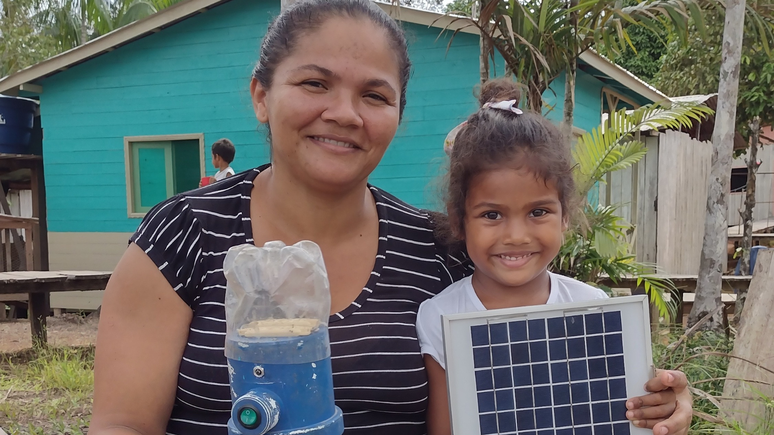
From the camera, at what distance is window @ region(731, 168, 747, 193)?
2252cm

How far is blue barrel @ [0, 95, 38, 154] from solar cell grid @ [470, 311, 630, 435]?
10523 mm

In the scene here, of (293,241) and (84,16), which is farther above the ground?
(84,16)

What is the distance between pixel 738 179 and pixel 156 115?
22.8 metres

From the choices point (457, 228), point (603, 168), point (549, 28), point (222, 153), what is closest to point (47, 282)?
point (222, 153)

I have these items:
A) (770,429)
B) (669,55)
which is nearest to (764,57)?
(669,55)

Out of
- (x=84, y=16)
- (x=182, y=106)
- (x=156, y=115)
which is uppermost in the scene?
(x=84, y=16)

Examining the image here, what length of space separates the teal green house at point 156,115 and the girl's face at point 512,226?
19.5 feet

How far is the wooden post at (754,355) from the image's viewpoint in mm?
3875

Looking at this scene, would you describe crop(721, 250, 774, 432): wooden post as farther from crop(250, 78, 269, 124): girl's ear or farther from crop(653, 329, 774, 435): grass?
crop(250, 78, 269, 124): girl's ear

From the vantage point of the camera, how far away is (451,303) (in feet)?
6.79

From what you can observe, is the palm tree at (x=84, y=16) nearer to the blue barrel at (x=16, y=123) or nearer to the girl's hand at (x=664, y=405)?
the blue barrel at (x=16, y=123)

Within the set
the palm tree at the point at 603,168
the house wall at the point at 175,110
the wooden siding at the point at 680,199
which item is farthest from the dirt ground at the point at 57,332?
the wooden siding at the point at 680,199

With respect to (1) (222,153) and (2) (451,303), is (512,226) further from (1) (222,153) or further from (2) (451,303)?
(1) (222,153)

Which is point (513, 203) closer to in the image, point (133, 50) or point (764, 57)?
point (133, 50)
